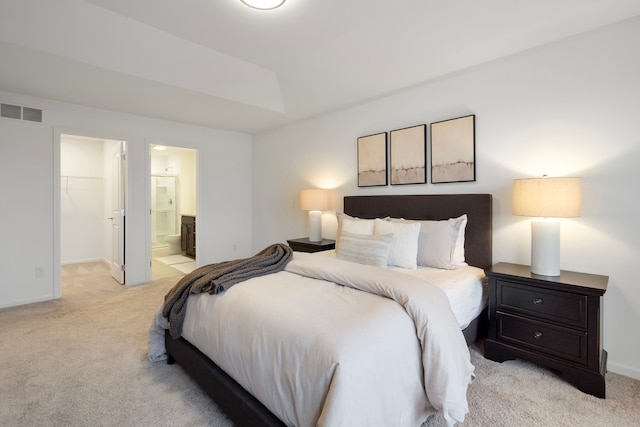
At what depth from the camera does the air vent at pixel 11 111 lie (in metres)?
3.33

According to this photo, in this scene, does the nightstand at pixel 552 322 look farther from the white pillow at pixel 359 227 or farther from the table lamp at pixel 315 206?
the table lamp at pixel 315 206

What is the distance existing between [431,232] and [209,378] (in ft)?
6.61

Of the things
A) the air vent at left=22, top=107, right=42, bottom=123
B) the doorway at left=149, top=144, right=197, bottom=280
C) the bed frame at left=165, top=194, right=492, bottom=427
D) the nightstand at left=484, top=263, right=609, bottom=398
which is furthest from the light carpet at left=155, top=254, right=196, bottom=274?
the nightstand at left=484, top=263, right=609, bottom=398

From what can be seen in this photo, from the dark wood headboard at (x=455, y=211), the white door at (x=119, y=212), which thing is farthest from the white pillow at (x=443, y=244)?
the white door at (x=119, y=212)

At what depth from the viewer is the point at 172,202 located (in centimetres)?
715

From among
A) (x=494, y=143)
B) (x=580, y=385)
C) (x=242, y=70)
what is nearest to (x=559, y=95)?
(x=494, y=143)

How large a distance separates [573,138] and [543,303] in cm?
129

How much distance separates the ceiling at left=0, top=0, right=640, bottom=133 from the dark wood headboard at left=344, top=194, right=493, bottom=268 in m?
1.20

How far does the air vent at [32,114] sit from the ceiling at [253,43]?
233 mm

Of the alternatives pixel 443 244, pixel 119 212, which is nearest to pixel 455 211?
pixel 443 244

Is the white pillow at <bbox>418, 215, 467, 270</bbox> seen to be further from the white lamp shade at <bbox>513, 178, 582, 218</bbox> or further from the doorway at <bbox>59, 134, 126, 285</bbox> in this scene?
the doorway at <bbox>59, 134, 126, 285</bbox>

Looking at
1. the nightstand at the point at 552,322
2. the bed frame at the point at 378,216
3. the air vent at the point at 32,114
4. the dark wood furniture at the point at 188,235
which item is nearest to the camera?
the bed frame at the point at 378,216

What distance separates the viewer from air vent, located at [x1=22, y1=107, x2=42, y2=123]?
11.3 ft

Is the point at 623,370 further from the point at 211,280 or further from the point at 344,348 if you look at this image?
the point at 211,280
